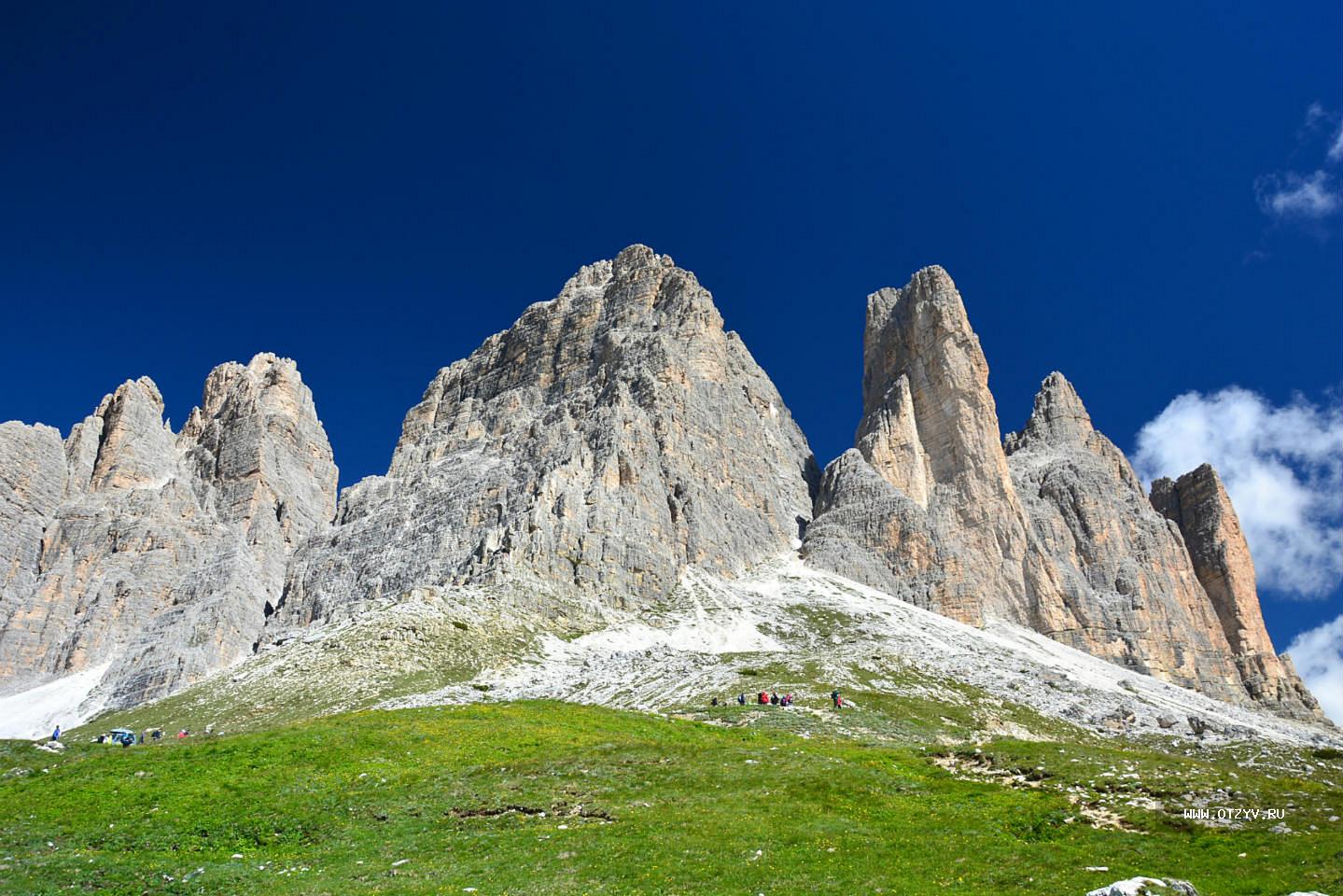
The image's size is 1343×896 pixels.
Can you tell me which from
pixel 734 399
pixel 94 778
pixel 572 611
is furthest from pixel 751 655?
pixel 734 399

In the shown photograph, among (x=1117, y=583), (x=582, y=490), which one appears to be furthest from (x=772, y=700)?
(x=1117, y=583)

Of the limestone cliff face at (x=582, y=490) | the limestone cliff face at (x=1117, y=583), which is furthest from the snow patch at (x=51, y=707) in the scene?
the limestone cliff face at (x=1117, y=583)

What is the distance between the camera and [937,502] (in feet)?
592

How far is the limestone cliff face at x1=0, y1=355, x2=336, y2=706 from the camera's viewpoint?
123 meters

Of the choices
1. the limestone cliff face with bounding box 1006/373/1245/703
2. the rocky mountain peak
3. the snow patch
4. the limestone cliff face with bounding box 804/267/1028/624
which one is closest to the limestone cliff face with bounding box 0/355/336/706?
the rocky mountain peak

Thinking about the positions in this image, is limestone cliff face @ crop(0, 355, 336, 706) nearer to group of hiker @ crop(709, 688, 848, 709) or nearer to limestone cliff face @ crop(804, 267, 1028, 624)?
group of hiker @ crop(709, 688, 848, 709)

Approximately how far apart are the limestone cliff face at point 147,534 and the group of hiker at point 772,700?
240 ft

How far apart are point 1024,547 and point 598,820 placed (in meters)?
157

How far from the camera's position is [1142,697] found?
103125mm

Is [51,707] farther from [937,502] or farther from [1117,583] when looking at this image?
[1117,583]

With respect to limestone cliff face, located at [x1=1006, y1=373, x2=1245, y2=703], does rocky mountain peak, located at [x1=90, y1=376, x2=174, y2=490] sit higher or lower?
higher

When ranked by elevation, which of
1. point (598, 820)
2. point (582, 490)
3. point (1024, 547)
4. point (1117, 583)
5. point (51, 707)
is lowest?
point (598, 820)

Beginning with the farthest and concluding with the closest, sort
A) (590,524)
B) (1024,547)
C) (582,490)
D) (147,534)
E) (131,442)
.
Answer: (1024,547) → (131,442) → (147,534) → (582,490) → (590,524)

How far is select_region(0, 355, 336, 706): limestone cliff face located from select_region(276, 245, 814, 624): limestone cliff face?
43.0 feet
